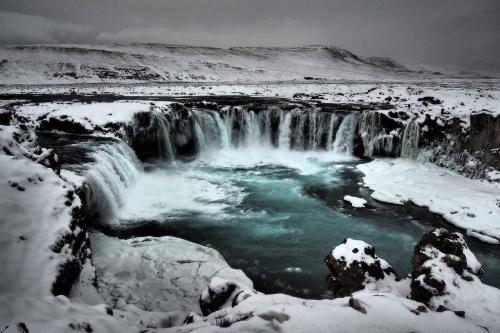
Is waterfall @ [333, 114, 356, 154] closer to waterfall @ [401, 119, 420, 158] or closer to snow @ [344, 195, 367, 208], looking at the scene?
waterfall @ [401, 119, 420, 158]

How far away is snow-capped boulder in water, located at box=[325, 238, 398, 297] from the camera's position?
6.69 m

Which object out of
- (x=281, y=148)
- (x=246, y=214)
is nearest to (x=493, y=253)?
(x=246, y=214)

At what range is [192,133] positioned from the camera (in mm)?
21859

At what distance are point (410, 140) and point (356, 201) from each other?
9126 millimetres

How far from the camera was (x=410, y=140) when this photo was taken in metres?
20.8

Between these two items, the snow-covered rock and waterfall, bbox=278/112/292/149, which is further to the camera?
waterfall, bbox=278/112/292/149

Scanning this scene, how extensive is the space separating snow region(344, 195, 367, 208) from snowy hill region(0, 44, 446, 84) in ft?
227

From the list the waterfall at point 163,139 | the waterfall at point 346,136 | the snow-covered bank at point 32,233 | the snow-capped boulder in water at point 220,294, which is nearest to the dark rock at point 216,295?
the snow-capped boulder in water at point 220,294

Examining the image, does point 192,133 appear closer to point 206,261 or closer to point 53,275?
point 206,261

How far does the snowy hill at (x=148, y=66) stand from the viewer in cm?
8038

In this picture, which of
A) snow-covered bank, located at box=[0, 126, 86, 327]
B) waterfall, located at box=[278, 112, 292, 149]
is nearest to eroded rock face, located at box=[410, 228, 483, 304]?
snow-covered bank, located at box=[0, 126, 86, 327]

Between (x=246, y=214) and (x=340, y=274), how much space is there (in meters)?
6.25

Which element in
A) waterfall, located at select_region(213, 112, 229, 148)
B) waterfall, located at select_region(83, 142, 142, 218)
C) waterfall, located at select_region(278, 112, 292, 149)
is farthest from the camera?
waterfall, located at select_region(278, 112, 292, 149)

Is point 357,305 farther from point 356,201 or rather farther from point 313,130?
point 313,130
